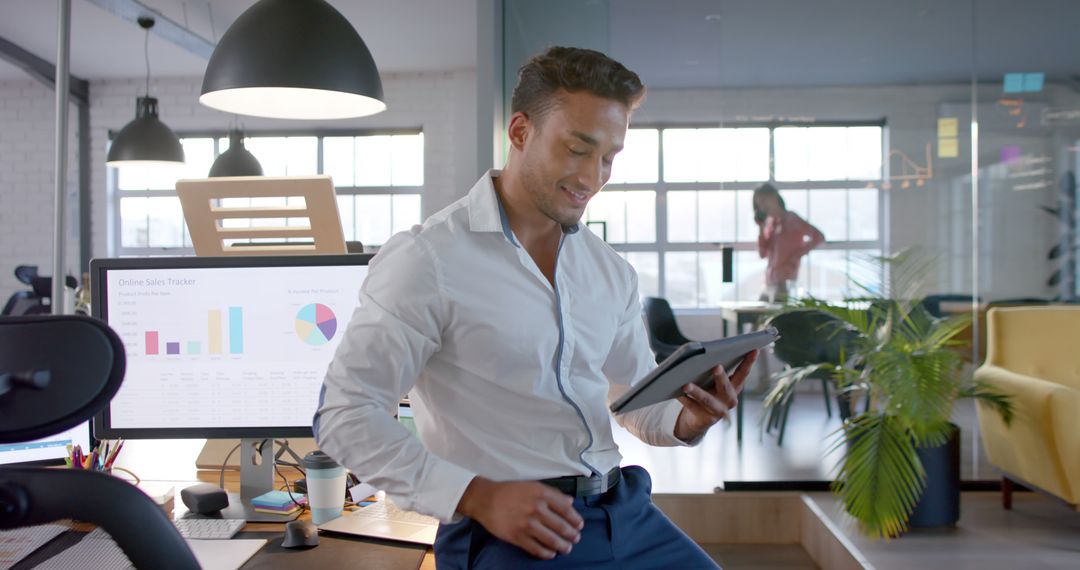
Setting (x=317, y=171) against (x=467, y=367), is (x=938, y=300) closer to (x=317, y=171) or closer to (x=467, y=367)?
(x=467, y=367)

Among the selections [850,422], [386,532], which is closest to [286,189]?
[386,532]

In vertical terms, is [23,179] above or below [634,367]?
above

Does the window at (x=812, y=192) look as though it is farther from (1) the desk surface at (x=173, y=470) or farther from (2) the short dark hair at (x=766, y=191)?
(1) the desk surface at (x=173, y=470)

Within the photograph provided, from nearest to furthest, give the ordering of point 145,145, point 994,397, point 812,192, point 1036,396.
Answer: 1. point 1036,396
2. point 994,397
3. point 812,192
4. point 145,145

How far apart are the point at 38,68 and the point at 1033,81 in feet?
24.0

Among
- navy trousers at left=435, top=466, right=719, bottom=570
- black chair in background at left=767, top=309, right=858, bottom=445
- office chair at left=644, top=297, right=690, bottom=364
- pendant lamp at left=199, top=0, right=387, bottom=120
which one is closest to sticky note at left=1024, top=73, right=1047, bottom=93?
black chair in background at left=767, top=309, right=858, bottom=445

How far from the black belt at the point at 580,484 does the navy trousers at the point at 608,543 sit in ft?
0.03

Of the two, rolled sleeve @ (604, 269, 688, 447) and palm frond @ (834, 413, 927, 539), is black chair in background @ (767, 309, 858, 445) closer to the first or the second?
palm frond @ (834, 413, 927, 539)

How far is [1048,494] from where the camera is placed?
3.50m

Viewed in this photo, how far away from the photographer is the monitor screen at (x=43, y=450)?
154 cm

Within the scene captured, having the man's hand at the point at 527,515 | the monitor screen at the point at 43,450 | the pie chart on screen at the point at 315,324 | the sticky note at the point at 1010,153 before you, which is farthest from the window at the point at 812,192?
the man's hand at the point at 527,515

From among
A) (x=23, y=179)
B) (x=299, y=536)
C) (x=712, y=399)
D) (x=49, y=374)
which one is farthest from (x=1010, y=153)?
(x=23, y=179)

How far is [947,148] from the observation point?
4270 mm

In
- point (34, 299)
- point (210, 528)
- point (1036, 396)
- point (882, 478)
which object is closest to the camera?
point (210, 528)
